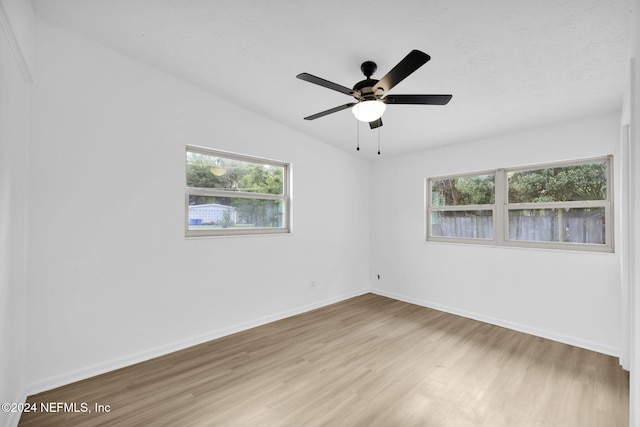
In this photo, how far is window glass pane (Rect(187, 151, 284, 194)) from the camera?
325 cm

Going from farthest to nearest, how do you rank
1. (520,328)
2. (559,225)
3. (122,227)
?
(520,328) → (559,225) → (122,227)

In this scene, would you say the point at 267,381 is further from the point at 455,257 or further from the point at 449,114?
the point at 449,114

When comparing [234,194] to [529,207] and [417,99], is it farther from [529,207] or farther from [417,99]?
[529,207]

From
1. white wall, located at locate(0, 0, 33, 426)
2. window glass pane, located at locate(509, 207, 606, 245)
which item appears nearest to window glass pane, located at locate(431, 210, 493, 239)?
window glass pane, located at locate(509, 207, 606, 245)

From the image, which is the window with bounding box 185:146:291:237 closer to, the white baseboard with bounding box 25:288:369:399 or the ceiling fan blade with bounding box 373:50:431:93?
the white baseboard with bounding box 25:288:369:399

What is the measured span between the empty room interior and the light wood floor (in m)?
0.02

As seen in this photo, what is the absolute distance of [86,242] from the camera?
250 cm

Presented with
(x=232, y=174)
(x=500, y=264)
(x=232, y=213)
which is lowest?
(x=500, y=264)

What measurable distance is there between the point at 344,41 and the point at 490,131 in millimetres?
2358

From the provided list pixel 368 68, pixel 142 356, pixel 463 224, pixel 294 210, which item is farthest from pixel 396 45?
pixel 142 356

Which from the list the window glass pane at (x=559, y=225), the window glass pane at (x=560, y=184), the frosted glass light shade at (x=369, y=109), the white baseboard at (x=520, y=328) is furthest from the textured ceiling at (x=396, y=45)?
the white baseboard at (x=520, y=328)

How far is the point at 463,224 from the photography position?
414 centimetres

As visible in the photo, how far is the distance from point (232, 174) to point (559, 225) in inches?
154

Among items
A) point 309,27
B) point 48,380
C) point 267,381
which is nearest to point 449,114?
point 309,27
